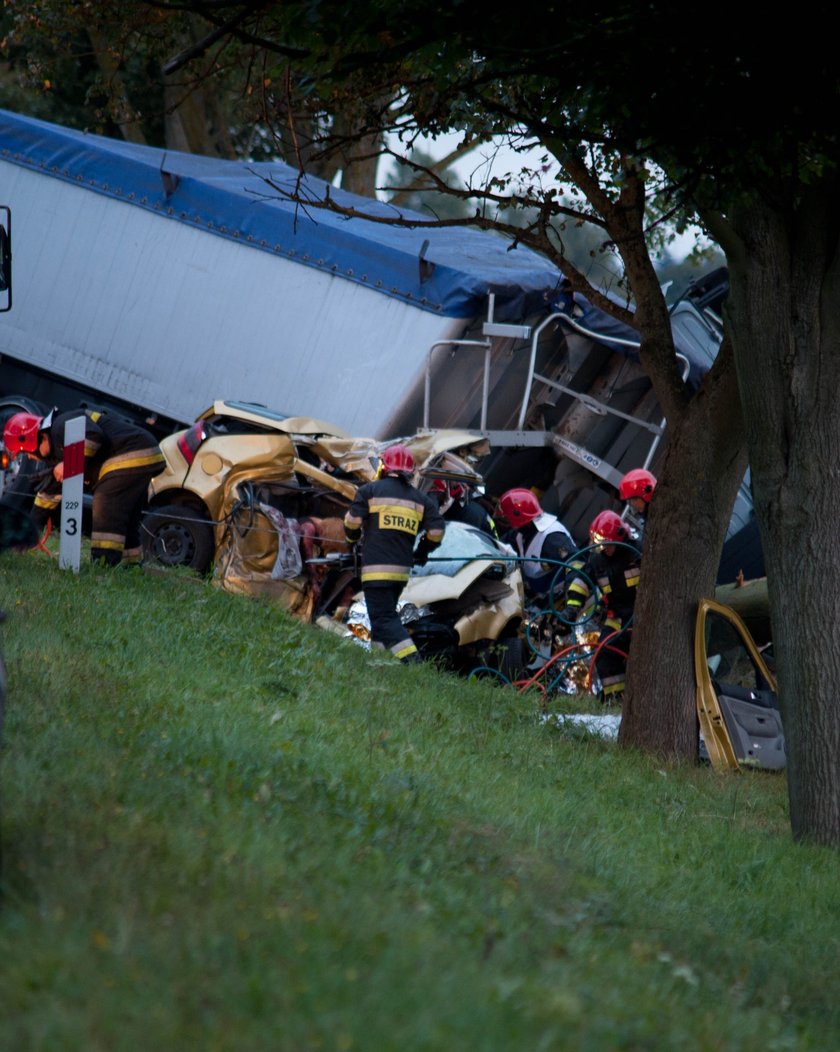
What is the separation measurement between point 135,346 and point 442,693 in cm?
795

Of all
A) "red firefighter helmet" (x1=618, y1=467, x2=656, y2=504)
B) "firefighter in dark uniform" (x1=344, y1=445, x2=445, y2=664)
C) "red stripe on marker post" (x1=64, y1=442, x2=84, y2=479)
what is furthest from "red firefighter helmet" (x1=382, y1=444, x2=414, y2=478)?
"red stripe on marker post" (x1=64, y1=442, x2=84, y2=479)

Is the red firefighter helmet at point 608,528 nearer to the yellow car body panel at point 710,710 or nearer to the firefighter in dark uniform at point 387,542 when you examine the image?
the firefighter in dark uniform at point 387,542

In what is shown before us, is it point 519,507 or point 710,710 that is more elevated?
point 519,507

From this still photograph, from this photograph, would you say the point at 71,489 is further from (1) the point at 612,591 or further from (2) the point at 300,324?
(2) the point at 300,324

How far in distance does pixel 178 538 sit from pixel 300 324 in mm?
3451

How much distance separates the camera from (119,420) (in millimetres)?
11703

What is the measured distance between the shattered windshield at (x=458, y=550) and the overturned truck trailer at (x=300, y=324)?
1777 millimetres

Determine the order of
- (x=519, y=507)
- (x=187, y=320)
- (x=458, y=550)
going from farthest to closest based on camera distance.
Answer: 1. (x=187, y=320)
2. (x=519, y=507)
3. (x=458, y=550)

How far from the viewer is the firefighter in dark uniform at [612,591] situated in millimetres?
11570

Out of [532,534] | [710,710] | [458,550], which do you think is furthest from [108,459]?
[710,710]

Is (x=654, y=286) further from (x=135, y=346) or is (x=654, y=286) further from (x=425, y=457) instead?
(x=135, y=346)

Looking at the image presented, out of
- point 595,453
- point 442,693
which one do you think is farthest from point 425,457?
point 442,693

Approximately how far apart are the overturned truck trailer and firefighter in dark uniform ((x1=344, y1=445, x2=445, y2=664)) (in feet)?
9.90

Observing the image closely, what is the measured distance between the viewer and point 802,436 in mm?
7258
